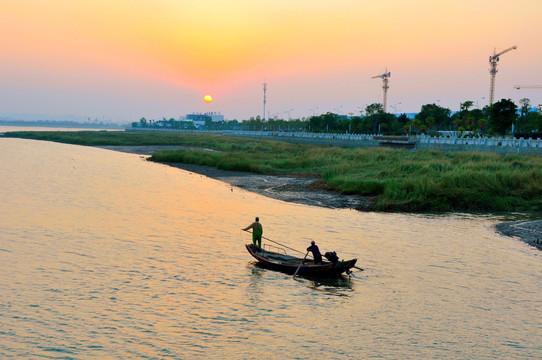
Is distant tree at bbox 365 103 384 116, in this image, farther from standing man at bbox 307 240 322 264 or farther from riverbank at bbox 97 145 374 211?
standing man at bbox 307 240 322 264

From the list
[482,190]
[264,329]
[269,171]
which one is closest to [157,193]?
[269,171]

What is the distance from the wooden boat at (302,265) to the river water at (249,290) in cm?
55

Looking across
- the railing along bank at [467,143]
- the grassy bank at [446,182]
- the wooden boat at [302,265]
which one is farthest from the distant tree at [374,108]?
the wooden boat at [302,265]

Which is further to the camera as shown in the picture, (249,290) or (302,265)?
(302,265)

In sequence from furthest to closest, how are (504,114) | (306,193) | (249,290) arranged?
(504,114) < (306,193) < (249,290)

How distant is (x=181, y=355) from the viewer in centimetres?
1816

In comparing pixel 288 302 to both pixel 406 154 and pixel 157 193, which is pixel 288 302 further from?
pixel 406 154

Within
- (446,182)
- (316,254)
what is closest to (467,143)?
(446,182)

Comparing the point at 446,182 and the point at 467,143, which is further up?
Result: the point at 467,143

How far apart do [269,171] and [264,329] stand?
58749mm

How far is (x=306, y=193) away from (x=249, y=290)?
3392cm

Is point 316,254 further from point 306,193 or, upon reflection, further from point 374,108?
point 374,108

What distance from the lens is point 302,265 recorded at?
26.6m

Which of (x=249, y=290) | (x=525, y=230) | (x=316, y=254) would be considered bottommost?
(x=249, y=290)
